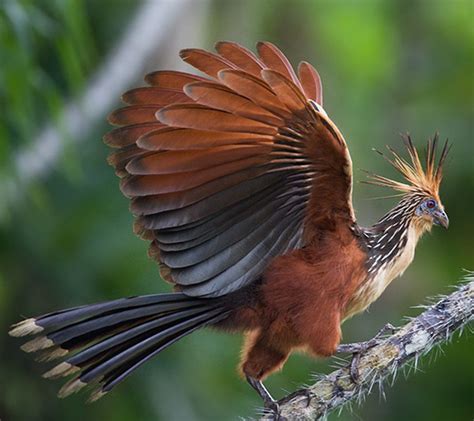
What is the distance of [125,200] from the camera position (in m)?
8.59

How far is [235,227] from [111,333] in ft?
2.24

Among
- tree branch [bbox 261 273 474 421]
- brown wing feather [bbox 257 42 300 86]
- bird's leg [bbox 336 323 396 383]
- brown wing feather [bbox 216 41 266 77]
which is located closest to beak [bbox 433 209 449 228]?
bird's leg [bbox 336 323 396 383]

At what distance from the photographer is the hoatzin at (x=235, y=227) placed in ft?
15.1

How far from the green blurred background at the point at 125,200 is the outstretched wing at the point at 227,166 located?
112 cm

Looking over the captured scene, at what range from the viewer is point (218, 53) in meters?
4.74

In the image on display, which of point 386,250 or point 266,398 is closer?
point 266,398

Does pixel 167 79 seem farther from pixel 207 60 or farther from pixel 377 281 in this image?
pixel 377 281

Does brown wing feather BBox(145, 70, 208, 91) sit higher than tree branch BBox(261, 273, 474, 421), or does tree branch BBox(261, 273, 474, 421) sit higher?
brown wing feather BBox(145, 70, 208, 91)

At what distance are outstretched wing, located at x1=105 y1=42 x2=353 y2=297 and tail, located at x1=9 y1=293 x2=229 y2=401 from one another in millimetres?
140

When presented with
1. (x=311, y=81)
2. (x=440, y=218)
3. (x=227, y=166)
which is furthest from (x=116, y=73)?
(x=227, y=166)

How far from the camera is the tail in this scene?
181 inches

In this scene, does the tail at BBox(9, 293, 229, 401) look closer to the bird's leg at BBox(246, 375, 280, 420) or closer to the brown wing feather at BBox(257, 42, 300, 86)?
the bird's leg at BBox(246, 375, 280, 420)

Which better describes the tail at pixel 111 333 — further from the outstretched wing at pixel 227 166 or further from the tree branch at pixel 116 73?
the tree branch at pixel 116 73

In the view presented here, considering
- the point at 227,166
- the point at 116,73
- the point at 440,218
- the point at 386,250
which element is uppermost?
the point at 116,73
